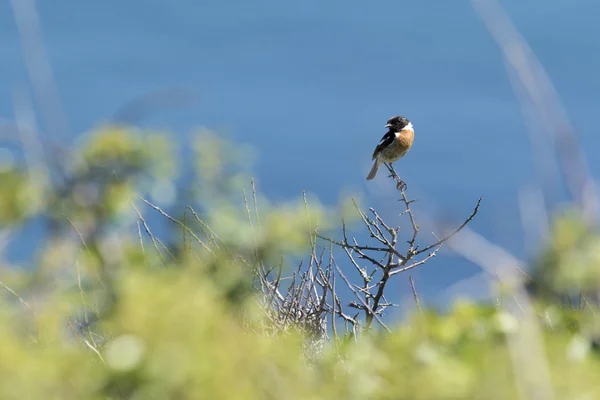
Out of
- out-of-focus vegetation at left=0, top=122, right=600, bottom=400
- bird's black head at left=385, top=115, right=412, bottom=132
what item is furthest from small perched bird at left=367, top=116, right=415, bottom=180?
out-of-focus vegetation at left=0, top=122, right=600, bottom=400

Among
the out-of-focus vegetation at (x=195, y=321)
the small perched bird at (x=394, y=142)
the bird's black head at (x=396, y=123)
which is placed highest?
the bird's black head at (x=396, y=123)

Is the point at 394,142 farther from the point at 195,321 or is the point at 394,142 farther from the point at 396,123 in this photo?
the point at 195,321

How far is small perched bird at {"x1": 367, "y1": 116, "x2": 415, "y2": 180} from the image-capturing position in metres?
10.5

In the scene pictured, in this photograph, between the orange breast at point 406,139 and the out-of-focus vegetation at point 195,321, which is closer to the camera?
the out-of-focus vegetation at point 195,321

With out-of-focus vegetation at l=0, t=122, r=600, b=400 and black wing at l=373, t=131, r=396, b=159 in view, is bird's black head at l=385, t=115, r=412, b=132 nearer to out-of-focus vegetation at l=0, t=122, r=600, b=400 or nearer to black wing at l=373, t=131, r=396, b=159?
black wing at l=373, t=131, r=396, b=159

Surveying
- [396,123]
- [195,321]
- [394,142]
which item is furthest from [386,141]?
[195,321]

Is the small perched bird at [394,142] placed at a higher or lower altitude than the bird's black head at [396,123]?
lower

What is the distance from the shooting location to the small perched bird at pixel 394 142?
10547 mm

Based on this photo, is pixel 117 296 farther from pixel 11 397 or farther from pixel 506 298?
pixel 506 298

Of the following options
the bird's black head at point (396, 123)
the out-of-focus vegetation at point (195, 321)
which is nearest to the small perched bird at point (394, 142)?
the bird's black head at point (396, 123)

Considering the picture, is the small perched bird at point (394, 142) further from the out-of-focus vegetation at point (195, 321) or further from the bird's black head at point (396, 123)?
the out-of-focus vegetation at point (195, 321)

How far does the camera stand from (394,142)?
10.5 metres

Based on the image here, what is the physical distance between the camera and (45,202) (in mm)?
2383

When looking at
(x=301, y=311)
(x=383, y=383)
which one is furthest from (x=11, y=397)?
(x=301, y=311)
